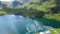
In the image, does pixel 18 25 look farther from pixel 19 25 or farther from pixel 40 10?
pixel 40 10

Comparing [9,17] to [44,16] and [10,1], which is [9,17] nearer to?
[10,1]

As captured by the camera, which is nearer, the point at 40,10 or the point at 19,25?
the point at 19,25

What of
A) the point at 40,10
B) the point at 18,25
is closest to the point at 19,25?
the point at 18,25

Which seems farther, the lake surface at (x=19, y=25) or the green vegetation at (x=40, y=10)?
the green vegetation at (x=40, y=10)

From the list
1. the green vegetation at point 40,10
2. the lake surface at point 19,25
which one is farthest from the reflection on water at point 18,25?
the green vegetation at point 40,10

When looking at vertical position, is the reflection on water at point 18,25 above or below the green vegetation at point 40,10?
below

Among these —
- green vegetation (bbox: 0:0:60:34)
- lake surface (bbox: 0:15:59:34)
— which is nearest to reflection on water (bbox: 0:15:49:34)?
lake surface (bbox: 0:15:59:34)

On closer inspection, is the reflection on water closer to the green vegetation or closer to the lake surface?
the lake surface

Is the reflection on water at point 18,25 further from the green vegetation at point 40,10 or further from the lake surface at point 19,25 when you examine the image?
the green vegetation at point 40,10
